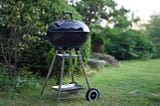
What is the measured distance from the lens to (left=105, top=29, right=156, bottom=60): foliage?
1242 cm

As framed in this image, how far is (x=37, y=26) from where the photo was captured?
5.07 metres

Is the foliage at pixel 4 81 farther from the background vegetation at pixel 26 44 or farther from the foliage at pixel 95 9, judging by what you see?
the foliage at pixel 95 9

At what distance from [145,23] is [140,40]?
2.95m

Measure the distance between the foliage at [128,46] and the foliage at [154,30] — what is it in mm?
1306

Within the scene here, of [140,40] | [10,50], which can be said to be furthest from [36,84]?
[140,40]

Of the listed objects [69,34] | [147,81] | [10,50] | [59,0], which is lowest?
[147,81]

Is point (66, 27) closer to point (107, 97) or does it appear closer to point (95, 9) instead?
point (107, 97)

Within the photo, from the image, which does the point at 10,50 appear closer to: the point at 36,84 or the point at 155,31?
the point at 36,84

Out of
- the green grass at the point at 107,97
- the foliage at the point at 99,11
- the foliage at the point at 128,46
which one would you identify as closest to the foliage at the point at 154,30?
the foliage at the point at 128,46

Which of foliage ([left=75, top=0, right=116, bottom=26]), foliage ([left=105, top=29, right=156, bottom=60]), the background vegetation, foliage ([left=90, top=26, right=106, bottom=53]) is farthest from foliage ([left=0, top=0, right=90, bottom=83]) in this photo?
foliage ([left=105, top=29, right=156, bottom=60])

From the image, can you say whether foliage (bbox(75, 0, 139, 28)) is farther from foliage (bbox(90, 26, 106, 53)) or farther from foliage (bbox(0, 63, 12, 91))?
foliage (bbox(0, 63, 12, 91))

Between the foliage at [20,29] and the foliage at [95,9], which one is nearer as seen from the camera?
the foliage at [20,29]

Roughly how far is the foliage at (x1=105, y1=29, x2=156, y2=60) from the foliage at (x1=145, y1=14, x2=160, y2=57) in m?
1.31

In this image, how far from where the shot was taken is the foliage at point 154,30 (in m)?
14.3
